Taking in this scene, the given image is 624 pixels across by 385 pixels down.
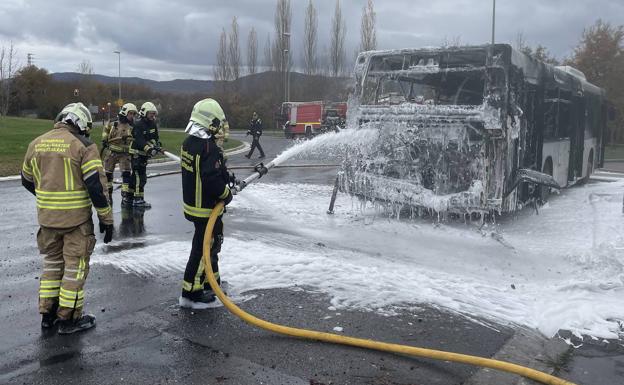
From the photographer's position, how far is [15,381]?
3.45 m

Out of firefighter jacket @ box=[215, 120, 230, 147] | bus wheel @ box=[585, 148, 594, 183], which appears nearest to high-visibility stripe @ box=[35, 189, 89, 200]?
firefighter jacket @ box=[215, 120, 230, 147]

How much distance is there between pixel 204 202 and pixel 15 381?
1911 mm

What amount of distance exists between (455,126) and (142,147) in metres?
5.09

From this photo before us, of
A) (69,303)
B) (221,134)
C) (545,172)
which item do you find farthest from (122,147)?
(545,172)

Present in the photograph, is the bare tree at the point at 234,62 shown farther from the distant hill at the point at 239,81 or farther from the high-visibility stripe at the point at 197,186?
the high-visibility stripe at the point at 197,186

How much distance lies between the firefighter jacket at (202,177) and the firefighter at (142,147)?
195 inches

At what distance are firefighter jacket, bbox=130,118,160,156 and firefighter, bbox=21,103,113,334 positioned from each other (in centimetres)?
512

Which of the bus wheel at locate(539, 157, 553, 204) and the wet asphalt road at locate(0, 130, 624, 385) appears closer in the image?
the wet asphalt road at locate(0, 130, 624, 385)

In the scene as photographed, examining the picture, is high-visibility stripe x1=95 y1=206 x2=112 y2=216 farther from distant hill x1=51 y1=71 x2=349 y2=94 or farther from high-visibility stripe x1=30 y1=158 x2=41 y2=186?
distant hill x1=51 y1=71 x2=349 y2=94

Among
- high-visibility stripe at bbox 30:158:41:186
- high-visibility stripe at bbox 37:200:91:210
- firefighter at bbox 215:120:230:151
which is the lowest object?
high-visibility stripe at bbox 37:200:91:210

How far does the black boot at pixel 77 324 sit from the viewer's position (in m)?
4.19

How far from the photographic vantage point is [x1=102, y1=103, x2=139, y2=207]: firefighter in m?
9.77

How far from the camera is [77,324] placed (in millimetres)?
4254

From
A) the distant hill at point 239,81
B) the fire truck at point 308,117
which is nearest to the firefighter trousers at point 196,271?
the fire truck at point 308,117
